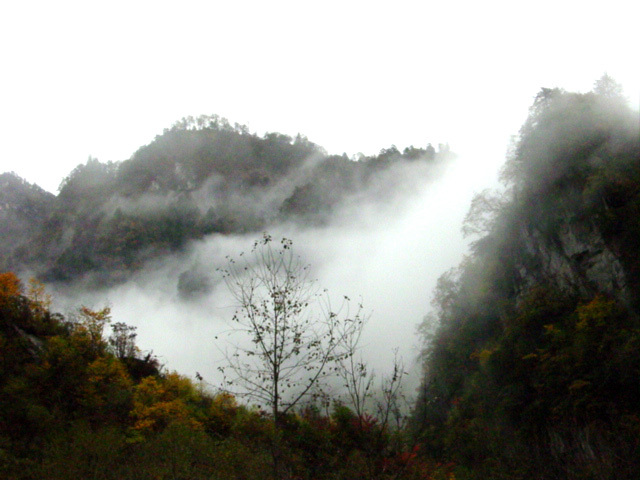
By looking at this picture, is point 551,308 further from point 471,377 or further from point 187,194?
point 187,194

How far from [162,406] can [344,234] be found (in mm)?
52079

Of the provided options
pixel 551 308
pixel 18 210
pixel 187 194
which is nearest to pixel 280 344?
pixel 551 308

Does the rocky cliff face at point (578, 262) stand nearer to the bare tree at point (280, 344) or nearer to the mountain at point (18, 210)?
the bare tree at point (280, 344)

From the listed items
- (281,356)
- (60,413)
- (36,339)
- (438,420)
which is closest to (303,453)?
(281,356)

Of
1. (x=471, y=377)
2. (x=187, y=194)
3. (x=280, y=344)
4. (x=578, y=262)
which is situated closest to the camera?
(x=280, y=344)

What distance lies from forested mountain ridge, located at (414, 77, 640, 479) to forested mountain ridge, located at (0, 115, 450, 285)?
4308 centimetres

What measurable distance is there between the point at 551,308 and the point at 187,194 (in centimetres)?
7227

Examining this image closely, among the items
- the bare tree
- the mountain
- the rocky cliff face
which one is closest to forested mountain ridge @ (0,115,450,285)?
the mountain

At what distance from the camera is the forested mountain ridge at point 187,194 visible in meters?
75.2

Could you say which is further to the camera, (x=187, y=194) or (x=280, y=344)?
(x=187, y=194)

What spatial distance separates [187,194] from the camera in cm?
8362

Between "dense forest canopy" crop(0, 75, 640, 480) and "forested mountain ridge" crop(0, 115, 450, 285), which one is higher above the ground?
"forested mountain ridge" crop(0, 115, 450, 285)

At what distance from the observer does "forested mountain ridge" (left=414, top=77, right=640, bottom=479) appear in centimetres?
1603

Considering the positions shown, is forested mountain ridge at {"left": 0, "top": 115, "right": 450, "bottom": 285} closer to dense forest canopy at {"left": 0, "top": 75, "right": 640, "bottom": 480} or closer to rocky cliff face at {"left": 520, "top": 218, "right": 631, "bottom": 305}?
dense forest canopy at {"left": 0, "top": 75, "right": 640, "bottom": 480}
